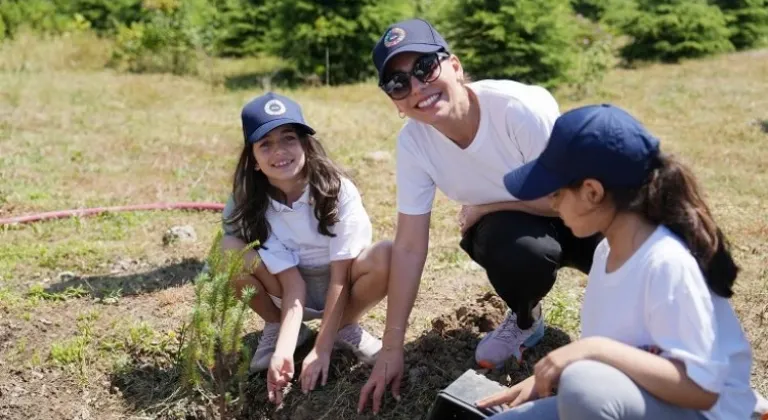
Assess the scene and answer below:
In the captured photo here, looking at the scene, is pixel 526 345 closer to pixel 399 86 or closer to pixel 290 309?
pixel 290 309

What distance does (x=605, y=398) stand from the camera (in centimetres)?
172

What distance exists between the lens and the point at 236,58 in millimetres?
12445

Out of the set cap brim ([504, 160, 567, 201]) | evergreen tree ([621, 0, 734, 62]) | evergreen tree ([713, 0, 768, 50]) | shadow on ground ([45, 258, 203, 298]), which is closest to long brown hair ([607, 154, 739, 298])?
cap brim ([504, 160, 567, 201])

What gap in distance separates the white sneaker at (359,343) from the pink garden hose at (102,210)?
209 cm

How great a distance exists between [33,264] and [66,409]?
1338 mm

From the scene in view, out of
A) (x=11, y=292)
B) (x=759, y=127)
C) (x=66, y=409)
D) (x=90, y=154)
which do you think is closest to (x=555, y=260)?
(x=66, y=409)

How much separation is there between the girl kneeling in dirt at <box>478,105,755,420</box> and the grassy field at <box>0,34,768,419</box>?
1.02 m

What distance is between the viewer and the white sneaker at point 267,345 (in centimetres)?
292

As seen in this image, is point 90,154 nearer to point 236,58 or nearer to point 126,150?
point 126,150

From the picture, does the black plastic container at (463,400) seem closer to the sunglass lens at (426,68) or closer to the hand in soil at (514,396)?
the hand in soil at (514,396)

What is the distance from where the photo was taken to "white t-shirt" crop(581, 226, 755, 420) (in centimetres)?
169

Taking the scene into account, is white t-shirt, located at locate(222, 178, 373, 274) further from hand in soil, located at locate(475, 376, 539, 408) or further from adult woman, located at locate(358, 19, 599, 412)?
hand in soil, located at locate(475, 376, 539, 408)

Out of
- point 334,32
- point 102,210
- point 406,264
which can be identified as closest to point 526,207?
point 406,264

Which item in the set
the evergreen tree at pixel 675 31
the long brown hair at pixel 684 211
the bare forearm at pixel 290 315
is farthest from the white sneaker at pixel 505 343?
the evergreen tree at pixel 675 31
